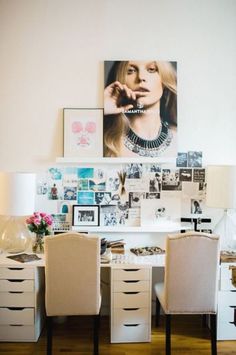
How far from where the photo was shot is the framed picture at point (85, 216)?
11.1 ft

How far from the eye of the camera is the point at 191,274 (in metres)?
2.63

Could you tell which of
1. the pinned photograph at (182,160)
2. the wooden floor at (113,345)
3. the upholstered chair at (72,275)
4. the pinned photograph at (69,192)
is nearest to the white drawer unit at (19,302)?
the wooden floor at (113,345)

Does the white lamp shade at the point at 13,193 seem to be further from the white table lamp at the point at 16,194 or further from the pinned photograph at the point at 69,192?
the pinned photograph at the point at 69,192

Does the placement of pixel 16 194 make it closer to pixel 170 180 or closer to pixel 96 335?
pixel 96 335

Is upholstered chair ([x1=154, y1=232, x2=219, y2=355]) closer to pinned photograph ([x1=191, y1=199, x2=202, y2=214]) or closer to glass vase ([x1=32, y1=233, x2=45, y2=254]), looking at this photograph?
pinned photograph ([x1=191, y1=199, x2=202, y2=214])

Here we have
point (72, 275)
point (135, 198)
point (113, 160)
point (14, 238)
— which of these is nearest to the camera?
point (72, 275)

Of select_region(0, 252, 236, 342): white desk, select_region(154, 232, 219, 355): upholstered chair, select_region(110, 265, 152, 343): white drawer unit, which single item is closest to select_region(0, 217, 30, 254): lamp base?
select_region(0, 252, 236, 342): white desk

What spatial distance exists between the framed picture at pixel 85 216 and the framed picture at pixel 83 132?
482 mm

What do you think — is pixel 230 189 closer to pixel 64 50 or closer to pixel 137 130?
pixel 137 130

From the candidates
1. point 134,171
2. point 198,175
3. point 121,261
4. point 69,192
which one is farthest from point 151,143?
point 121,261

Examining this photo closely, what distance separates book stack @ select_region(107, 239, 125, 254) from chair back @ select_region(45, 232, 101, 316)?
0.64 metres

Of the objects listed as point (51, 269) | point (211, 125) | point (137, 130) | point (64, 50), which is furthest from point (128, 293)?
point (64, 50)

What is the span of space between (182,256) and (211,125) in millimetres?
1408

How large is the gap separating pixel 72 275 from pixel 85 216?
2.82ft
